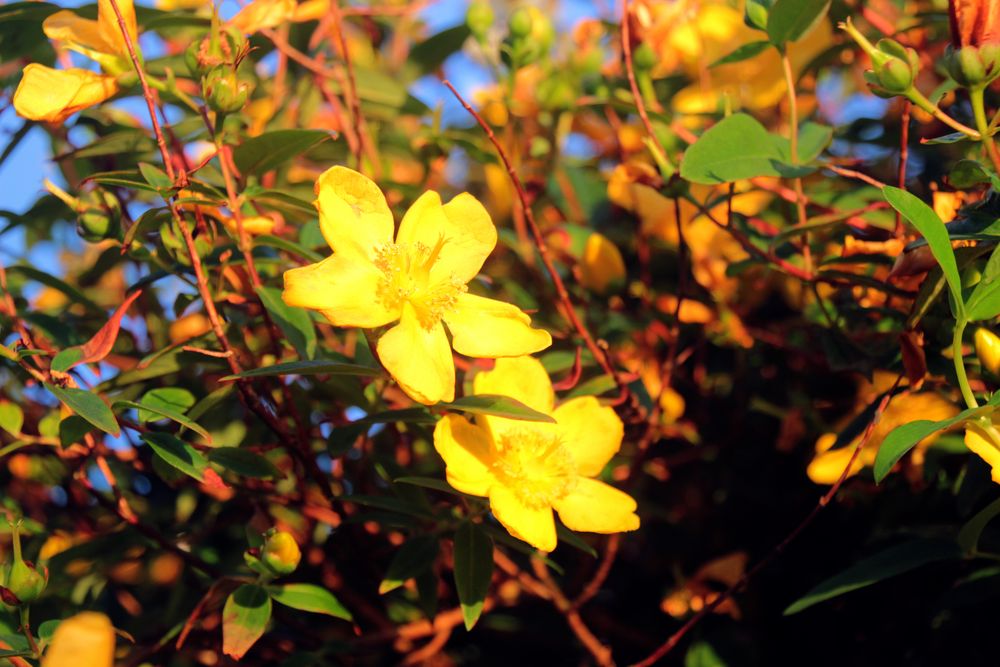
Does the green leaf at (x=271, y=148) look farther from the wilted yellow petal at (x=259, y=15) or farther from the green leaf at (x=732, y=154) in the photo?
the green leaf at (x=732, y=154)

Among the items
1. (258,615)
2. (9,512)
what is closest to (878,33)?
(258,615)

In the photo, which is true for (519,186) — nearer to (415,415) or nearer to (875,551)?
(415,415)

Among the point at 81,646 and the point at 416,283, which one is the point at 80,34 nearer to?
the point at 416,283

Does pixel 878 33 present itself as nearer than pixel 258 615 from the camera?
No

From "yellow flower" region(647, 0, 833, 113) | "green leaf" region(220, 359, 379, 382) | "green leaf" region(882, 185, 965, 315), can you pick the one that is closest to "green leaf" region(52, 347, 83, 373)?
"green leaf" region(220, 359, 379, 382)

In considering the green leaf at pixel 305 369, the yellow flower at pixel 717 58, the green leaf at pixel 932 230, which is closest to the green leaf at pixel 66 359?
the green leaf at pixel 305 369

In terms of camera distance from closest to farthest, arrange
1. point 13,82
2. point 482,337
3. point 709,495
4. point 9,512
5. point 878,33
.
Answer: point 482,337, point 9,512, point 13,82, point 709,495, point 878,33

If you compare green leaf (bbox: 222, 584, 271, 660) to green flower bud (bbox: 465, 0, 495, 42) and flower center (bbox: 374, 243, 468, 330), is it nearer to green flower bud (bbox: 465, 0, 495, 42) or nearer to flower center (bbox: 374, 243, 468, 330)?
flower center (bbox: 374, 243, 468, 330)
